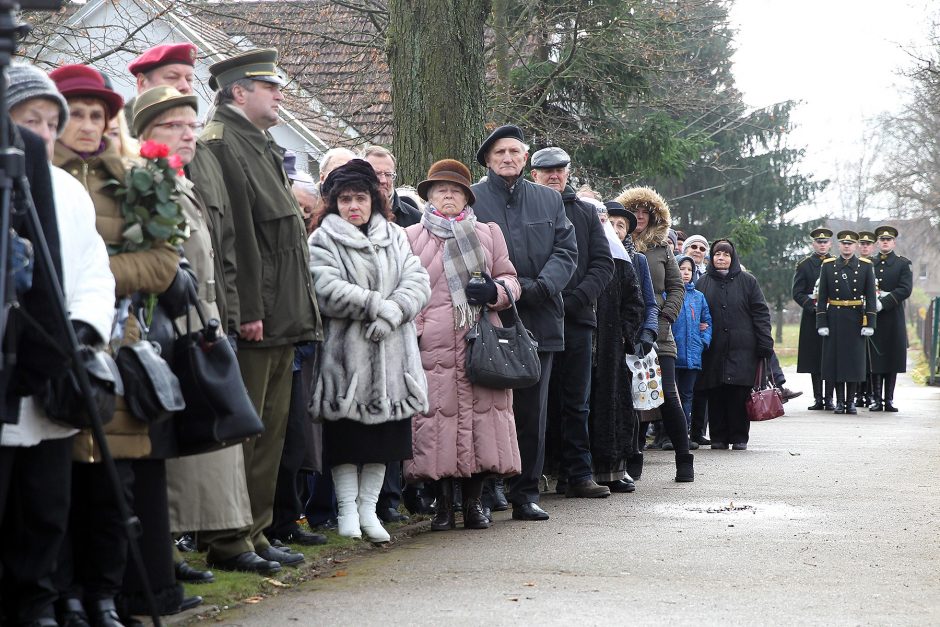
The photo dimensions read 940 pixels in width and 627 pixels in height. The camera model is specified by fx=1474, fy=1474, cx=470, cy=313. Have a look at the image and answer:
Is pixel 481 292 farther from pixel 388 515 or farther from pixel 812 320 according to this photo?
pixel 812 320

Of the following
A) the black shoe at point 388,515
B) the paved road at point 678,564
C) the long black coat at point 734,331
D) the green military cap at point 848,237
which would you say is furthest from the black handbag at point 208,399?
the green military cap at point 848,237

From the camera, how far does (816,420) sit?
1853 cm

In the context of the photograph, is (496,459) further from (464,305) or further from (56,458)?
(56,458)

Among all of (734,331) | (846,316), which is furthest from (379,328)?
(846,316)

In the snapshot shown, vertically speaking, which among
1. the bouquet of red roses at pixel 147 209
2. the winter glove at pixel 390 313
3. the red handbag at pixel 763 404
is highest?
the bouquet of red roses at pixel 147 209

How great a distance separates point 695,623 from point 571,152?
1765cm

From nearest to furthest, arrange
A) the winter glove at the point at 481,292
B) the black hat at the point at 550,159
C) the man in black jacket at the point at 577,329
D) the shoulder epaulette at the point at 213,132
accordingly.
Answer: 1. the shoulder epaulette at the point at 213,132
2. the winter glove at the point at 481,292
3. the man in black jacket at the point at 577,329
4. the black hat at the point at 550,159

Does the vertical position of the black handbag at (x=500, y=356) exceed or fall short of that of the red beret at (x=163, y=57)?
it falls short

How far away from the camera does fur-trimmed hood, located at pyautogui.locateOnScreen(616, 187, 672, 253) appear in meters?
11.7

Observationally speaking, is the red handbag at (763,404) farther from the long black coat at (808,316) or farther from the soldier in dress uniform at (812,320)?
the long black coat at (808,316)

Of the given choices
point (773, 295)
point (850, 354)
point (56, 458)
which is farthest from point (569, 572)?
point (773, 295)

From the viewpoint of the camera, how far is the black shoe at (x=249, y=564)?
21.5 ft

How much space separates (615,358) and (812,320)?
431 inches

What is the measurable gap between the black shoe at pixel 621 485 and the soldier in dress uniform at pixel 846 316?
9990 millimetres
